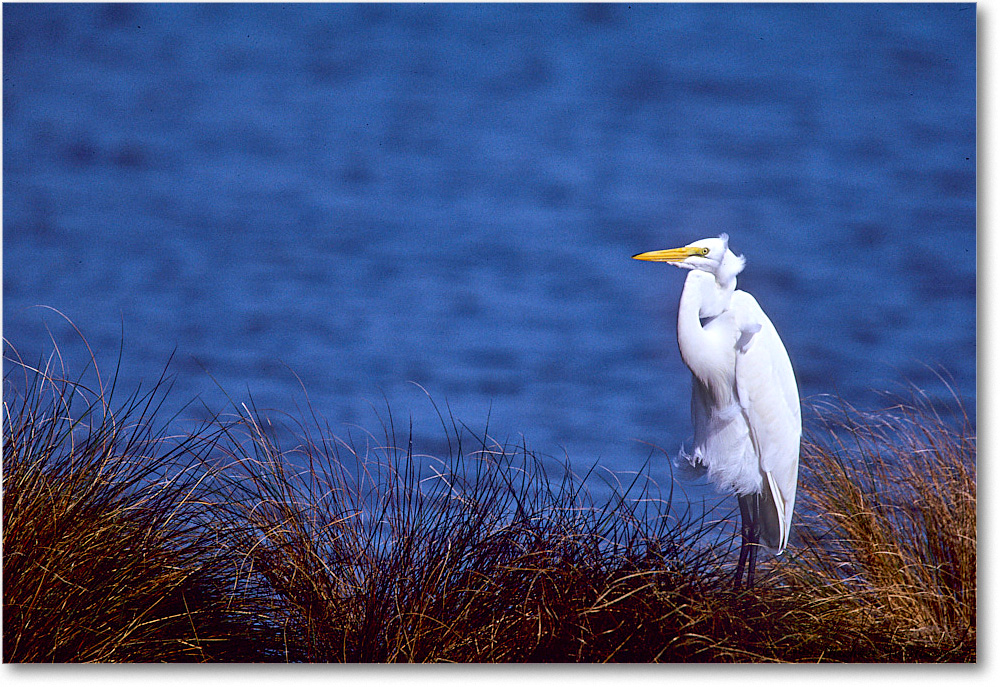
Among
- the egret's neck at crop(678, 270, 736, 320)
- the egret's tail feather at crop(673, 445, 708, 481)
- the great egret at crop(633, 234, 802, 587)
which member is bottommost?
the egret's tail feather at crop(673, 445, 708, 481)

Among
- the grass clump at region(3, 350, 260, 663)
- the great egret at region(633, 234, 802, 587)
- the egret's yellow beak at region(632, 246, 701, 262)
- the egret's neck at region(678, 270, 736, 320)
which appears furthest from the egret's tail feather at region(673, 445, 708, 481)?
the grass clump at region(3, 350, 260, 663)

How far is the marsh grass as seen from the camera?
1.92 metres

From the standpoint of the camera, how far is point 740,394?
1896mm

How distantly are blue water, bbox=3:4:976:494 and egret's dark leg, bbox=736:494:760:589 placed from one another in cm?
20

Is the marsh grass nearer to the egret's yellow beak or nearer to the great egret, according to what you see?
the great egret

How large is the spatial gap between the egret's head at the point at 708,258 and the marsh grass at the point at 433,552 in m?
0.37

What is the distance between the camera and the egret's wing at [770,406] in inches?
75.0

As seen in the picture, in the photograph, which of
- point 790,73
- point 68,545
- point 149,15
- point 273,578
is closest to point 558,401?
point 273,578

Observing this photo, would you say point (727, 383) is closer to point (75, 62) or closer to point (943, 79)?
point (943, 79)

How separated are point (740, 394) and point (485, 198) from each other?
2.28 feet

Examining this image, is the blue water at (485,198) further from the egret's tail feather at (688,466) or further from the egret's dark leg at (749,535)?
the egret's dark leg at (749,535)

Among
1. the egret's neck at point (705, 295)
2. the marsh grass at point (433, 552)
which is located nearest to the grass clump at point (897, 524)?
the marsh grass at point (433, 552)

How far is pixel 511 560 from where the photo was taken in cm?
193

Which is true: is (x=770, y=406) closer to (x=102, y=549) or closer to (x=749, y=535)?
(x=749, y=535)
